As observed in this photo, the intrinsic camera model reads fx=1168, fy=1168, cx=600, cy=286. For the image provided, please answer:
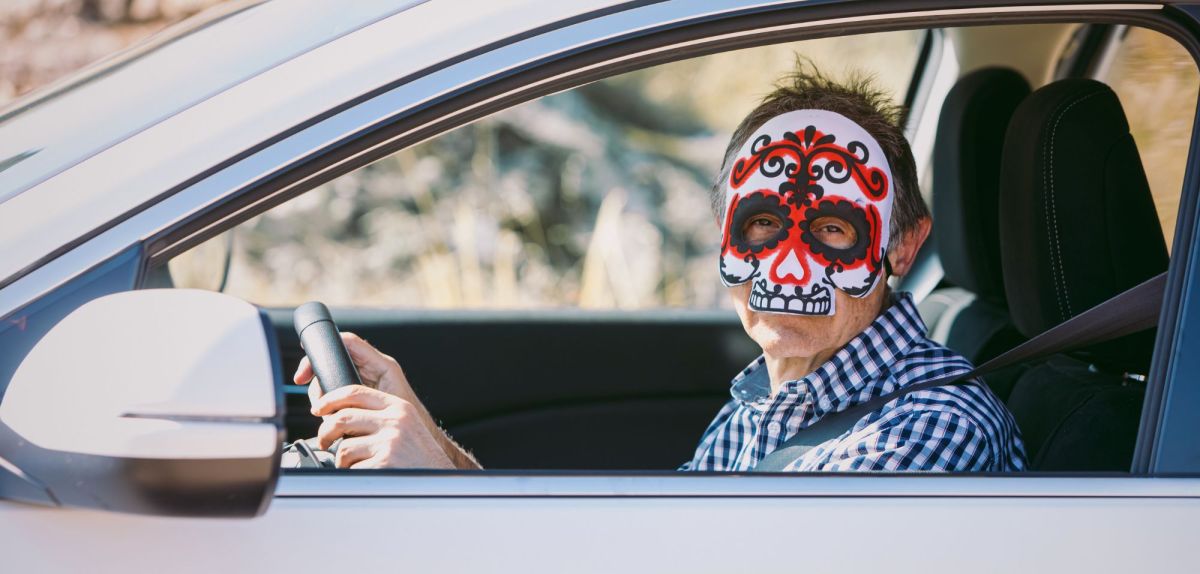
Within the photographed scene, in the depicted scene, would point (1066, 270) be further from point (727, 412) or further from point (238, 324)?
point (238, 324)

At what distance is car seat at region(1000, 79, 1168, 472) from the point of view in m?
1.90

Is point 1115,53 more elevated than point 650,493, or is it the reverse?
point 1115,53

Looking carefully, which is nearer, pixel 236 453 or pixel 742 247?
pixel 236 453

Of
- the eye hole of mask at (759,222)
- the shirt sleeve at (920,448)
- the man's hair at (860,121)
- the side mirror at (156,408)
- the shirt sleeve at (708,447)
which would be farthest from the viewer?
the shirt sleeve at (708,447)

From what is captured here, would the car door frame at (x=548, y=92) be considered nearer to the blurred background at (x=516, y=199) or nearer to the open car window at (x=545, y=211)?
the open car window at (x=545, y=211)

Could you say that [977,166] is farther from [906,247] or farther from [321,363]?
[321,363]

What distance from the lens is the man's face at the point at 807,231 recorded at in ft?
6.12

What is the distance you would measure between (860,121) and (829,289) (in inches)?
12.7

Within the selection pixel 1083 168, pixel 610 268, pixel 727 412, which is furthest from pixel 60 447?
pixel 610 268

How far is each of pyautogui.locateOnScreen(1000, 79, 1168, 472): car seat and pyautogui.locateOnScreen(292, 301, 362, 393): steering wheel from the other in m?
1.09

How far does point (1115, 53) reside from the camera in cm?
270

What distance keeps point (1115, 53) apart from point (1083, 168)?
90cm

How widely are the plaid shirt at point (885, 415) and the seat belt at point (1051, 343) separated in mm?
20

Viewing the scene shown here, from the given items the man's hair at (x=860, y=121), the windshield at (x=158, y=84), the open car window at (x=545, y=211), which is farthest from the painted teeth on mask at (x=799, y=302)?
the open car window at (x=545, y=211)
